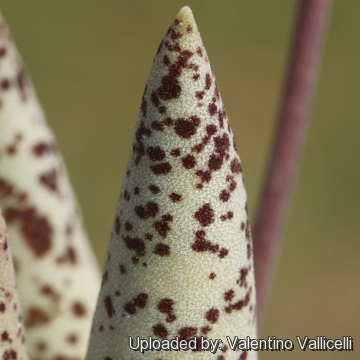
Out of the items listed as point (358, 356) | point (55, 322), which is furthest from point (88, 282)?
point (358, 356)

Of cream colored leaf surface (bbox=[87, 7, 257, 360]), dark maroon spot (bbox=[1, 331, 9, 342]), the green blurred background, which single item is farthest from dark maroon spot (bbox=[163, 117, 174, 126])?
the green blurred background

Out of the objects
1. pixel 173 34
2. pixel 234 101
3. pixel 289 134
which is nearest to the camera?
pixel 173 34

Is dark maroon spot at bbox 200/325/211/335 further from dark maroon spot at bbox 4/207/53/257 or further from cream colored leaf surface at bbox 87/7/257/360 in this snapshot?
dark maroon spot at bbox 4/207/53/257

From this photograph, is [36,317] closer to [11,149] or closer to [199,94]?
[11,149]

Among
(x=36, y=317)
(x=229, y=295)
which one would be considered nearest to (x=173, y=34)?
(x=229, y=295)

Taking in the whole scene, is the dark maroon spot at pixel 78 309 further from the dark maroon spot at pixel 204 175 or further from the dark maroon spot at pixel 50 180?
the dark maroon spot at pixel 204 175

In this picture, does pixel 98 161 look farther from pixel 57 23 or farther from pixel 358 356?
pixel 358 356
